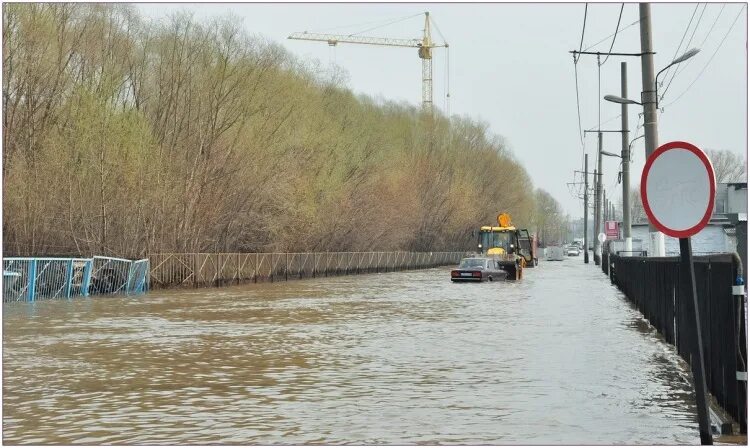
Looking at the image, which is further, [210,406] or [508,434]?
[210,406]

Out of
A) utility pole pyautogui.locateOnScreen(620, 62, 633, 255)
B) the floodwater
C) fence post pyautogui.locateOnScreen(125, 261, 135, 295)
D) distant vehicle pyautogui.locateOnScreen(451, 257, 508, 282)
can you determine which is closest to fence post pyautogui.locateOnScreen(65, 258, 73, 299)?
fence post pyautogui.locateOnScreen(125, 261, 135, 295)

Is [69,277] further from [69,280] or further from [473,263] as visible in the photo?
[473,263]

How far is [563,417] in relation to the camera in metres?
11.1

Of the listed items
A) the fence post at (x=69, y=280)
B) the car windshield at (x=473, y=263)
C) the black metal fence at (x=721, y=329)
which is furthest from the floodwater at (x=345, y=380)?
the car windshield at (x=473, y=263)

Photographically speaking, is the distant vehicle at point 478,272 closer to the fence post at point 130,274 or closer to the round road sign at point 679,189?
the fence post at point 130,274

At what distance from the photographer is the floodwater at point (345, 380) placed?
34.2 feet

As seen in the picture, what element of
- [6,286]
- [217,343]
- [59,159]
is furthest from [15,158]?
[217,343]

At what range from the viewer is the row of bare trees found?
4400cm

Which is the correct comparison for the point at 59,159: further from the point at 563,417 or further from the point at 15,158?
the point at 563,417

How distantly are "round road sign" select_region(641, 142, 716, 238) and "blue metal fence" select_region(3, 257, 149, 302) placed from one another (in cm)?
2684

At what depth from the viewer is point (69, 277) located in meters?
37.6

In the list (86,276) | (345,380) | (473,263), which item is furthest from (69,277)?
(345,380)

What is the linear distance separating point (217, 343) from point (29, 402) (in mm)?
7555

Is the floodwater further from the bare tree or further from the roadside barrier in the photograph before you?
the bare tree
